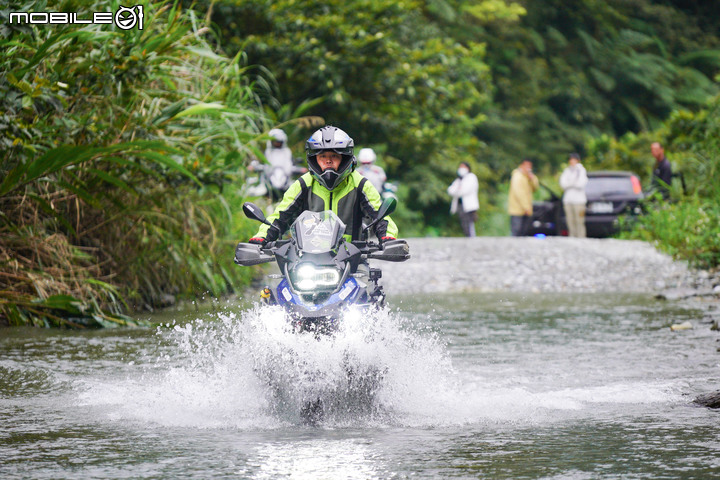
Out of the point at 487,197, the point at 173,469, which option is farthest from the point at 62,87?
the point at 487,197

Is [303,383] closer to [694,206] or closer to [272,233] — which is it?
[272,233]

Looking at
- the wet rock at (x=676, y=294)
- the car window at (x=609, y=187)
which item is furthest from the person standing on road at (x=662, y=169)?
the wet rock at (x=676, y=294)

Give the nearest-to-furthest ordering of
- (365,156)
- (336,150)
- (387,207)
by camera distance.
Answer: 1. (387,207)
2. (336,150)
3. (365,156)

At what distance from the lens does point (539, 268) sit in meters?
18.6

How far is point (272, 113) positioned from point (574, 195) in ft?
31.0

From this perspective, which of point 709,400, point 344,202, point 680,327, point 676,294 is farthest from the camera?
point 676,294

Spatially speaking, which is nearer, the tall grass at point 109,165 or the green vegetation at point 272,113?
A: the tall grass at point 109,165

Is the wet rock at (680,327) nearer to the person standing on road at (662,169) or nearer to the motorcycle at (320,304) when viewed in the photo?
the motorcycle at (320,304)

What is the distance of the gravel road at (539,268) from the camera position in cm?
1703

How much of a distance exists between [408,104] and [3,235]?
19617 millimetres

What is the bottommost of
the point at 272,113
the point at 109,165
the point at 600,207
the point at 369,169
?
the point at 600,207

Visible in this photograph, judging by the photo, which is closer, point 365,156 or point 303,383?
point 303,383

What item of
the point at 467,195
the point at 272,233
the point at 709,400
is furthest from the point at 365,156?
the point at 709,400

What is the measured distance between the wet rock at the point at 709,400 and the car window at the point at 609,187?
1814cm
